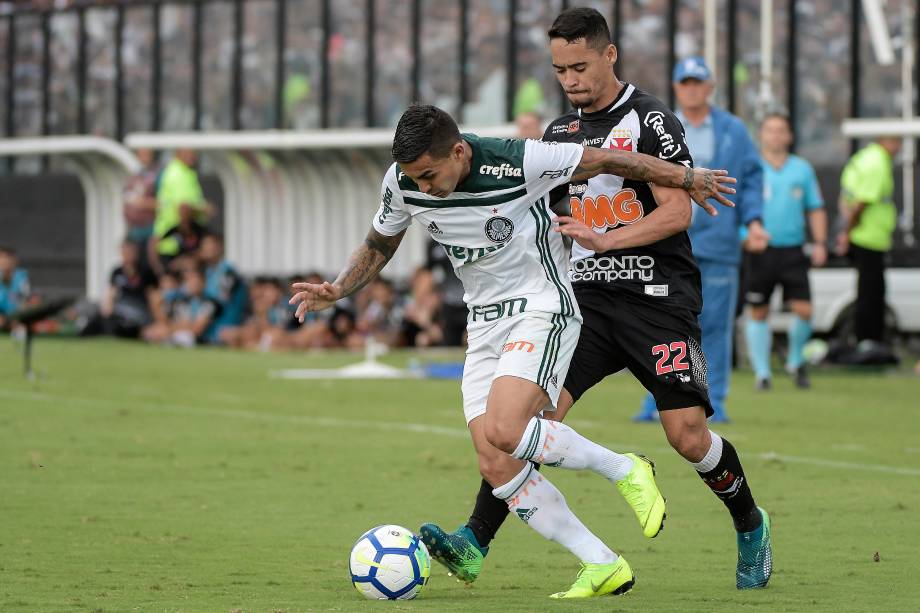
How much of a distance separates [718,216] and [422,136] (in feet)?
20.8

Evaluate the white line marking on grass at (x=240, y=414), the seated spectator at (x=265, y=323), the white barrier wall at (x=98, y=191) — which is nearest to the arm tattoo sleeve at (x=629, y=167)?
the white line marking on grass at (x=240, y=414)

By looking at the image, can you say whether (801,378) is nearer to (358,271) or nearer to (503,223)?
(358,271)

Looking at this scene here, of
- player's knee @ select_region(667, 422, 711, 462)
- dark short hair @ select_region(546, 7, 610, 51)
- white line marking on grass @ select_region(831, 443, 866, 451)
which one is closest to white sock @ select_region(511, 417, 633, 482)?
player's knee @ select_region(667, 422, 711, 462)

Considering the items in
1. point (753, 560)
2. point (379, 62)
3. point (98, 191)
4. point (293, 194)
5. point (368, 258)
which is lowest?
point (753, 560)

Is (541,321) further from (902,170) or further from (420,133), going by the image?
(902,170)

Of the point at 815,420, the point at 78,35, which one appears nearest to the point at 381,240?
the point at 815,420

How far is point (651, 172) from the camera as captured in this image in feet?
22.1

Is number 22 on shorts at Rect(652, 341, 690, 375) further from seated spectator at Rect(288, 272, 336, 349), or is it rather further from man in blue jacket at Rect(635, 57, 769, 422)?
seated spectator at Rect(288, 272, 336, 349)

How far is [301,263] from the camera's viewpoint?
1059 inches

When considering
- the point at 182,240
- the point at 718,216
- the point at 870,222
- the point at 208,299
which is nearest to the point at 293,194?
the point at 182,240

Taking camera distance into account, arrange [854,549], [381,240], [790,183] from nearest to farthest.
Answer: [381,240], [854,549], [790,183]

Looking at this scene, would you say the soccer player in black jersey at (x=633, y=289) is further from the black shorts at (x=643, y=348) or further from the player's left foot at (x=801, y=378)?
the player's left foot at (x=801, y=378)

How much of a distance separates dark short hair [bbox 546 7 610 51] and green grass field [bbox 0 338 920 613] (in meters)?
2.06

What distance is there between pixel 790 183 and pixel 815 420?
3.56 metres
